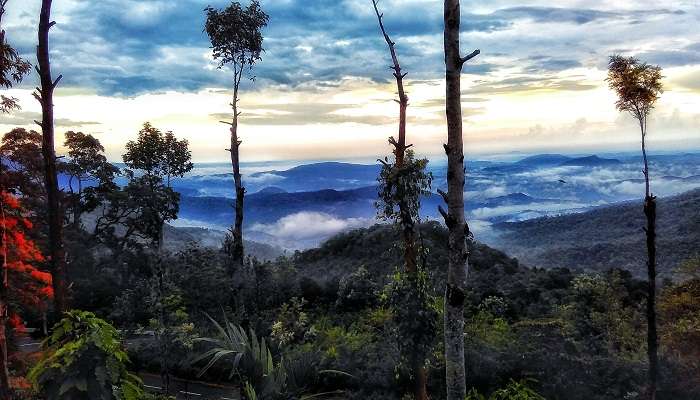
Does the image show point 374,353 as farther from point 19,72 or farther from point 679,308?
point 19,72

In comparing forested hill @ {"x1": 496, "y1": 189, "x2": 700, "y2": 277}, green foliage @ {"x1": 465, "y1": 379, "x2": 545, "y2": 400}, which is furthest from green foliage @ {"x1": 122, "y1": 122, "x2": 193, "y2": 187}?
forested hill @ {"x1": 496, "y1": 189, "x2": 700, "y2": 277}

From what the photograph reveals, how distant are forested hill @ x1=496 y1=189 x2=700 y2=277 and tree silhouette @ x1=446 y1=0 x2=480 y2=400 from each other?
4164 cm

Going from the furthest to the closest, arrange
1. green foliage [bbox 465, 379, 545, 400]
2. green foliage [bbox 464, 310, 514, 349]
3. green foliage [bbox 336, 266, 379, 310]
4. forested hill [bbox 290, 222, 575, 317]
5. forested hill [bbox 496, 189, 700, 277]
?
forested hill [bbox 496, 189, 700, 277], green foliage [bbox 336, 266, 379, 310], forested hill [bbox 290, 222, 575, 317], green foliage [bbox 464, 310, 514, 349], green foliage [bbox 465, 379, 545, 400]

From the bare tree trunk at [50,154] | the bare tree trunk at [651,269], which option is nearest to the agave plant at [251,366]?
the bare tree trunk at [50,154]

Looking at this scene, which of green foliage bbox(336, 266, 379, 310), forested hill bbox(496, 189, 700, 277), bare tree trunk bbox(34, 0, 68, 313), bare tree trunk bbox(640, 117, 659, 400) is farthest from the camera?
forested hill bbox(496, 189, 700, 277)

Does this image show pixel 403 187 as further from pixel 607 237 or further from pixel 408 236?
pixel 607 237

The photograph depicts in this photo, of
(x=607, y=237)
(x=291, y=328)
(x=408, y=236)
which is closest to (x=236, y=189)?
(x=291, y=328)

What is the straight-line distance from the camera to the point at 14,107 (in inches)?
669

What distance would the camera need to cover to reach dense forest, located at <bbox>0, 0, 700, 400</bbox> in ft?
27.2

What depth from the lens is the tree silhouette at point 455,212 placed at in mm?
8234

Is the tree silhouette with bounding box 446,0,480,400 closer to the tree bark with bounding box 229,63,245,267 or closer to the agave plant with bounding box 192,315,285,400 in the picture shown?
the agave plant with bounding box 192,315,285,400

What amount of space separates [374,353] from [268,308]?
9.71 m

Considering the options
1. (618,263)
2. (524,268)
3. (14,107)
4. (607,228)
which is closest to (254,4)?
(14,107)

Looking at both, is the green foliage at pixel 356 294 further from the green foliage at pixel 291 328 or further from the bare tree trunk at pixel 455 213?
the bare tree trunk at pixel 455 213
